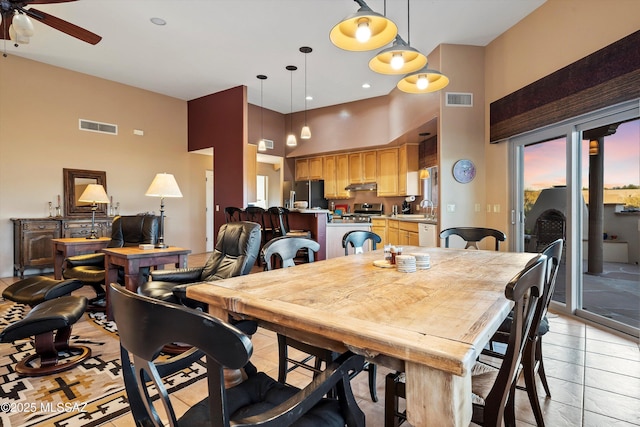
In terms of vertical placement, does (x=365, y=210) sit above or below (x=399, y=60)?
below

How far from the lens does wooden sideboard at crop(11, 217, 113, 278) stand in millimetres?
5230

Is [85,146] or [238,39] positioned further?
→ [85,146]

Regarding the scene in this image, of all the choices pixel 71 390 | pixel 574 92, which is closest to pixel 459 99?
pixel 574 92

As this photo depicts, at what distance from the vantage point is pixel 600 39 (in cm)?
305

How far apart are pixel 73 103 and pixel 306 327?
22.8ft

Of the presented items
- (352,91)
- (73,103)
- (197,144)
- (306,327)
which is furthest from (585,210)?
(73,103)

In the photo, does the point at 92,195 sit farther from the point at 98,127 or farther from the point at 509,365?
the point at 509,365

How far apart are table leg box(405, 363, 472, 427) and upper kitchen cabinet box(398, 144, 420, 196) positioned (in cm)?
634

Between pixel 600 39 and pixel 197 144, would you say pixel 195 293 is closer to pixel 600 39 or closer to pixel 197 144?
pixel 600 39

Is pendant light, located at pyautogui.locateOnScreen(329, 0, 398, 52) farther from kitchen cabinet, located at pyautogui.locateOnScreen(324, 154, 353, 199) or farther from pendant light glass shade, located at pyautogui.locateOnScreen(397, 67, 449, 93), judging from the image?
kitchen cabinet, located at pyautogui.locateOnScreen(324, 154, 353, 199)

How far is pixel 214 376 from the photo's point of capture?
0.71m

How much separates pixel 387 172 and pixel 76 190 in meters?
5.99

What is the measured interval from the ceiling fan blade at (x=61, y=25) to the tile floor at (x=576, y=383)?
370cm

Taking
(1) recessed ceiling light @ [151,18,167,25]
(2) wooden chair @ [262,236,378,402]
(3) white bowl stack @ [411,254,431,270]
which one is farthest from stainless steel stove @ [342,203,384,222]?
(3) white bowl stack @ [411,254,431,270]
